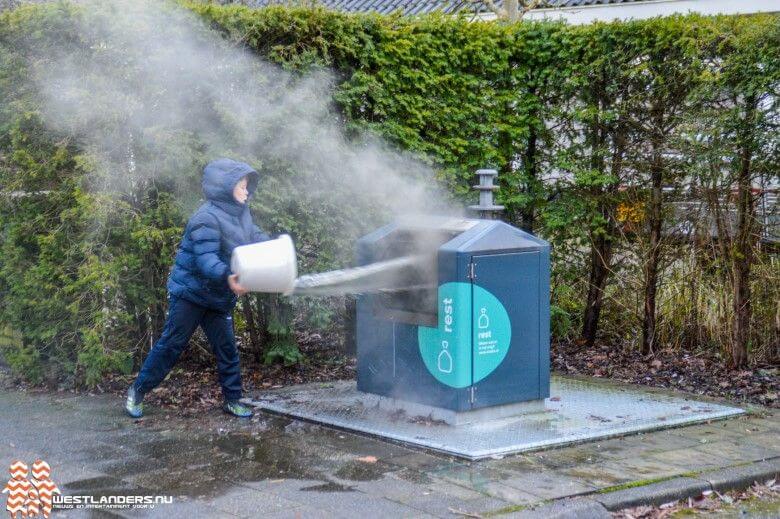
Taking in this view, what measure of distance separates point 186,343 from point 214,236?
81cm

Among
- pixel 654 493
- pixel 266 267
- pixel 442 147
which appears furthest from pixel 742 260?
pixel 266 267

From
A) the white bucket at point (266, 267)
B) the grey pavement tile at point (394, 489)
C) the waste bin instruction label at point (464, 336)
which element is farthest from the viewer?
the waste bin instruction label at point (464, 336)

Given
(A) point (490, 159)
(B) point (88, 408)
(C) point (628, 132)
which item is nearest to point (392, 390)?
(B) point (88, 408)

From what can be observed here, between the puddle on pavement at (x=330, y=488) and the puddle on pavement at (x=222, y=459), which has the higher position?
the puddle on pavement at (x=222, y=459)

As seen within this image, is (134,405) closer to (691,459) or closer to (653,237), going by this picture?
(691,459)

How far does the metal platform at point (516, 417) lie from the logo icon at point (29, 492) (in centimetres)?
196

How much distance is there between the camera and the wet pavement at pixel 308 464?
491cm

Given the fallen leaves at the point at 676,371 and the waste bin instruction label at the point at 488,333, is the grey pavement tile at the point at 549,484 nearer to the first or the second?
the waste bin instruction label at the point at 488,333

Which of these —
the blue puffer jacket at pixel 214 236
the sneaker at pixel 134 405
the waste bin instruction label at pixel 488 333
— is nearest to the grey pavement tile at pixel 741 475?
the waste bin instruction label at pixel 488 333

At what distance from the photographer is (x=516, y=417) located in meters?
6.60

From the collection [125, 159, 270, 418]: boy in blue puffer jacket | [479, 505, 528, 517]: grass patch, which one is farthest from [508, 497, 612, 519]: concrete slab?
[125, 159, 270, 418]: boy in blue puffer jacket

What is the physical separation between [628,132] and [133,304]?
4.47m

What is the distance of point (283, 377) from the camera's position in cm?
802

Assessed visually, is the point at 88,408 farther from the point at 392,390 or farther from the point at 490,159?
the point at 490,159
